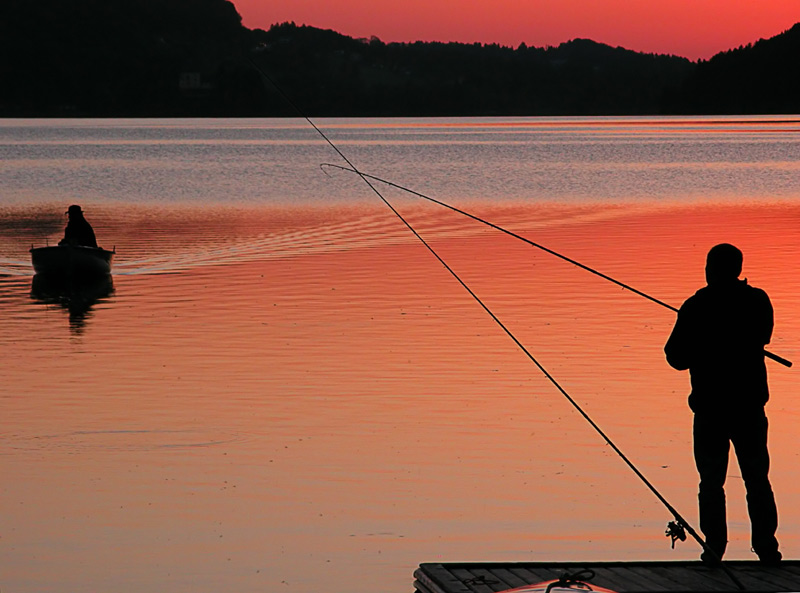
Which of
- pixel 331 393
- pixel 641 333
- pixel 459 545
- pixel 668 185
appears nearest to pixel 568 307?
pixel 641 333

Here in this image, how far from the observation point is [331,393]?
14516mm

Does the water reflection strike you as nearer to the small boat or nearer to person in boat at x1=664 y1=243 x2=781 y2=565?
the small boat

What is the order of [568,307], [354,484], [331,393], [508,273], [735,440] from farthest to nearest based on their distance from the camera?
[508,273] < [568,307] < [331,393] < [354,484] < [735,440]

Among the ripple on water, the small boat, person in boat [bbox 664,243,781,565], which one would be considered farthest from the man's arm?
the small boat

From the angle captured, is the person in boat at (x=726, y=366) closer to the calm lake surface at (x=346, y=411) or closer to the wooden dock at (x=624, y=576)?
the wooden dock at (x=624, y=576)

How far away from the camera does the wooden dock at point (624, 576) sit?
7227 mm

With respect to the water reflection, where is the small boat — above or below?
above

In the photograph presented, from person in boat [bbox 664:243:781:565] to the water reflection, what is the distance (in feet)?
48.7

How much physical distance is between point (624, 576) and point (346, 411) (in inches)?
253

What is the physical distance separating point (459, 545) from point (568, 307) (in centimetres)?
1132

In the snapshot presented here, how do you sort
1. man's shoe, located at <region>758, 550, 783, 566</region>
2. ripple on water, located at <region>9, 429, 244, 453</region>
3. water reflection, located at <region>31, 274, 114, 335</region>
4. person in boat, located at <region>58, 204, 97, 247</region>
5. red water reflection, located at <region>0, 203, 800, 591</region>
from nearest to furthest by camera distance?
man's shoe, located at <region>758, 550, 783, 566</region>, red water reflection, located at <region>0, 203, 800, 591</region>, ripple on water, located at <region>9, 429, 244, 453</region>, water reflection, located at <region>31, 274, 114, 335</region>, person in boat, located at <region>58, 204, 97, 247</region>

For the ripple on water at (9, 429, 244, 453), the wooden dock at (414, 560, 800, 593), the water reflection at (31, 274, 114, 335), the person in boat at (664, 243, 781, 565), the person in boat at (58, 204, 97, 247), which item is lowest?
the water reflection at (31, 274, 114, 335)

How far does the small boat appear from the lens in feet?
77.0

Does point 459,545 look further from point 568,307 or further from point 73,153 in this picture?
point 73,153
